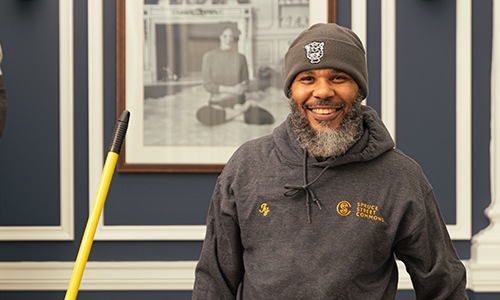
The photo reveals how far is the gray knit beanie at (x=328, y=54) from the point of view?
5.51 feet

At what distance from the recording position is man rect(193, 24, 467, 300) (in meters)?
1.64

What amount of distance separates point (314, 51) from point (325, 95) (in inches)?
3.8

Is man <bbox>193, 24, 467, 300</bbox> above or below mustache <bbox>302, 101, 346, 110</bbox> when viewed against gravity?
below

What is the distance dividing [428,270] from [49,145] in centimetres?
182

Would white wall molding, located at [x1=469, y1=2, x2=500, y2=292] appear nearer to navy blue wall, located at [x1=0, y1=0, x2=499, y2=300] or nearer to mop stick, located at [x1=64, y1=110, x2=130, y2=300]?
navy blue wall, located at [x1=0, y1=0, x2=499, y2=300]

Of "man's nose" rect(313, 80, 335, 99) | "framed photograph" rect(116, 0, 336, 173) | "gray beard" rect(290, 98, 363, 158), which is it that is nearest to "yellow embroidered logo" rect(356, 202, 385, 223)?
"gray beard" rect(290, 98, 363, 158)

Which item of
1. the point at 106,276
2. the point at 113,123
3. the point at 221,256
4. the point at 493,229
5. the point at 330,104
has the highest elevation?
the point at 330,104

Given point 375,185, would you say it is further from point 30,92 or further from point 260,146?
point 30,92

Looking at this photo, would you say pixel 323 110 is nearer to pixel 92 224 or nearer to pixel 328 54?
pixel 328 54

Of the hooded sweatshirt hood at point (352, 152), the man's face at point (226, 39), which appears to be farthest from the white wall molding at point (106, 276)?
the hooded sweatshirt hood at point (352, 152)

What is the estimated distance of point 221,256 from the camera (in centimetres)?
178

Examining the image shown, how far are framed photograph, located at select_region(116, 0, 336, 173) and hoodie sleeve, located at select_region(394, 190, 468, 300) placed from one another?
4.81 feet

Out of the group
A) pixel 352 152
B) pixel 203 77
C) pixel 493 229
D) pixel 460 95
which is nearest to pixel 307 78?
pixel 352 152

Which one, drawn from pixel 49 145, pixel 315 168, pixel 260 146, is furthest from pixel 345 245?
pixel 49 145
